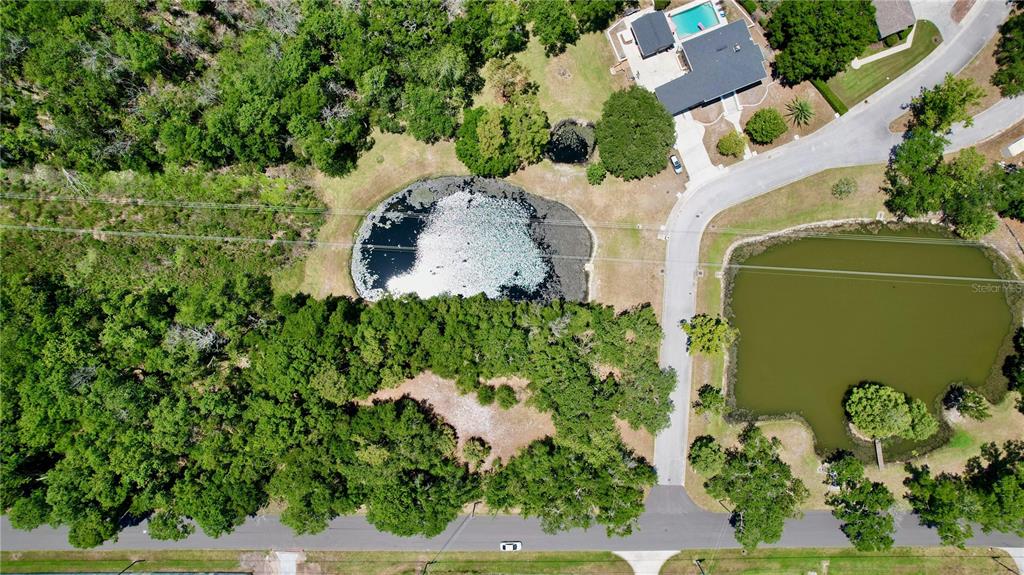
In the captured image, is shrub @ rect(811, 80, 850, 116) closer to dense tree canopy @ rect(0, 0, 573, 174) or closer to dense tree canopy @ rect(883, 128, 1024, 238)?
dense tree canopy @ rect(883, 128, 1024, 238)

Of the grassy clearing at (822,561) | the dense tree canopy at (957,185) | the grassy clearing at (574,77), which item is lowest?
the grassy clearing at (822,561)

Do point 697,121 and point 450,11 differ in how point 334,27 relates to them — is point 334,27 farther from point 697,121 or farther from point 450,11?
point 697,121

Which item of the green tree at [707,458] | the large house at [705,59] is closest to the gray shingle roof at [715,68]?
the large house at [705,59]

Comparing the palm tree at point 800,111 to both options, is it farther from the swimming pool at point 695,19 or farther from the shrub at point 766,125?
the swimming pool at point 695,19

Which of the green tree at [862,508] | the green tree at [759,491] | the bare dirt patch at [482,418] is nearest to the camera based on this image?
the green tree at [759,491]

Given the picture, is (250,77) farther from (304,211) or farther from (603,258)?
(603,258)

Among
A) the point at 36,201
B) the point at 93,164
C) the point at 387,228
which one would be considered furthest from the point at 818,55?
the point at 36,201

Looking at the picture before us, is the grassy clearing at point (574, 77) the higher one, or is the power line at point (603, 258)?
the grassy clearing at point (574, 77)
